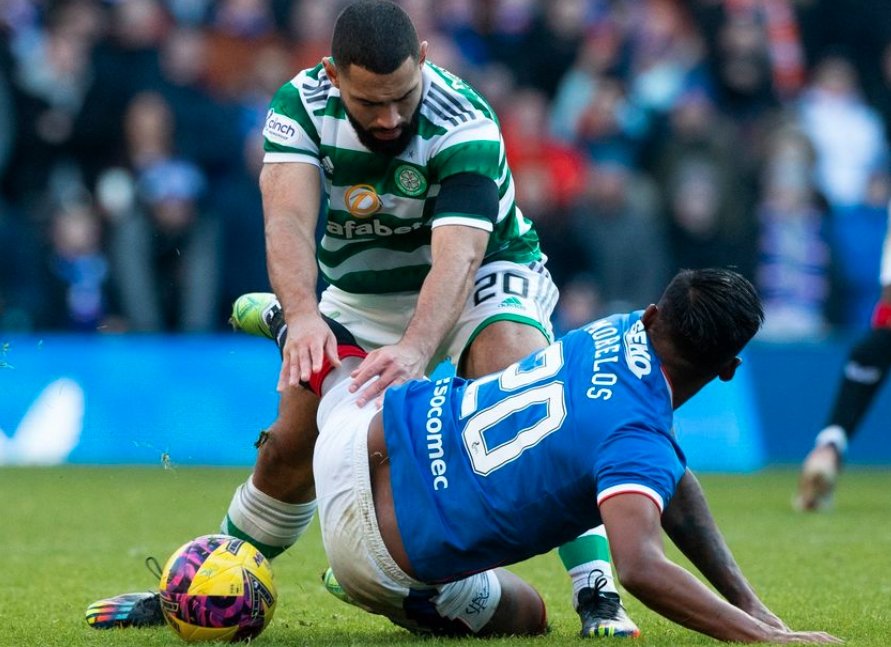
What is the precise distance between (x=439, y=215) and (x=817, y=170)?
967 centimetres

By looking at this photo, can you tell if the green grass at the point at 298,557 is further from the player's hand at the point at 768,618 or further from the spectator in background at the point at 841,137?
the spectator in background at the point at 841,137

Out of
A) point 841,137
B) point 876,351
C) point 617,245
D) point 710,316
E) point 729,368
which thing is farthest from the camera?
point 841,137

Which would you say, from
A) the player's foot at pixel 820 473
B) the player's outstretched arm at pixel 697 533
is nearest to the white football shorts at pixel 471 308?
the player's outstretched arm at pixel 697 533

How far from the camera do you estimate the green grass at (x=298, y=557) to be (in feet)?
17.7

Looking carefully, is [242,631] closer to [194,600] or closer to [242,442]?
[194,600]

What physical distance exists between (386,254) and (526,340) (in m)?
0.65

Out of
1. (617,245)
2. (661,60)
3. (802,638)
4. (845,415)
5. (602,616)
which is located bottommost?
(845,415)

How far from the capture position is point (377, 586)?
495 centimetres

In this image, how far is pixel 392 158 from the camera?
18.9 feet

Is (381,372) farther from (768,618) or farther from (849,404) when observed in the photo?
(849,404)

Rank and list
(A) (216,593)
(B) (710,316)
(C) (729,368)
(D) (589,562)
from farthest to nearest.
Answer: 1. (D) (589,562)
2. (A) (216,593)
3. (C) (729,368)
4. (B) (710,316)

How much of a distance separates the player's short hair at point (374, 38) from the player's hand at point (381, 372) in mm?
966

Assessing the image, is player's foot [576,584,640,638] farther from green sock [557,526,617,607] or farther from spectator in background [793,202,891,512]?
spectator in background [793,202,891,512]

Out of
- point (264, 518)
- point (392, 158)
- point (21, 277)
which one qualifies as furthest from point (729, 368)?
point (21, 277)
